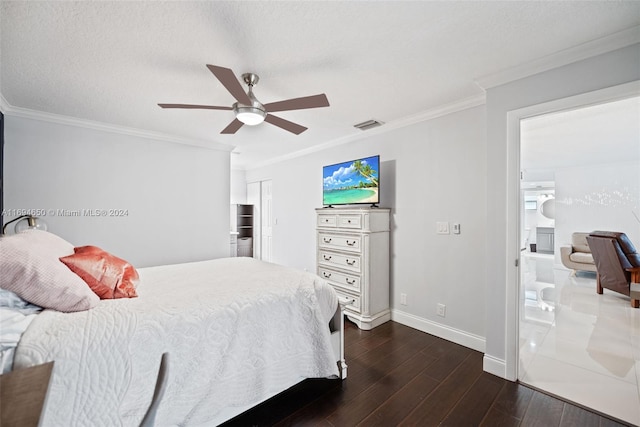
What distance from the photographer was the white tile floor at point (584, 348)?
6.19 feet

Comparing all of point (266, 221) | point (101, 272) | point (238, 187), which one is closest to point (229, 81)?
point (101, 272)

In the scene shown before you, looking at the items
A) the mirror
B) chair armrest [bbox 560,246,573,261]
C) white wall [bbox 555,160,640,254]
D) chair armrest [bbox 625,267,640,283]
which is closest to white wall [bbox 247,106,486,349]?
chair armrest [bbox 625,267,640,283]

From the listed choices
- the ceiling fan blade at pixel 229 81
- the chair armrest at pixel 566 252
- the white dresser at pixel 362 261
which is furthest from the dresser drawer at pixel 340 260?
the chair armrest at pixel 566 252

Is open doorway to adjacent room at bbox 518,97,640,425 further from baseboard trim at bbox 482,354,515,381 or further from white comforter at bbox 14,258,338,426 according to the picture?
white comforter at bbox 14,258,338,426

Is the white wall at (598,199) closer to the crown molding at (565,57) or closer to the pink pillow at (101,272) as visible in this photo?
the crown molding at (565,57)

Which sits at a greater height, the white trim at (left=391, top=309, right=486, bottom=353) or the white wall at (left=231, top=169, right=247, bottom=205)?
the white wall at (left=231, top=169, right=247, bottom=205)

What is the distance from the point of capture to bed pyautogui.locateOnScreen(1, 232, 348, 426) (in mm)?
1127

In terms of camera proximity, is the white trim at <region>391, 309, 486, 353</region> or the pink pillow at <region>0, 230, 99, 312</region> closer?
the pink pillow at <region>0, 230, 99, 312</region>

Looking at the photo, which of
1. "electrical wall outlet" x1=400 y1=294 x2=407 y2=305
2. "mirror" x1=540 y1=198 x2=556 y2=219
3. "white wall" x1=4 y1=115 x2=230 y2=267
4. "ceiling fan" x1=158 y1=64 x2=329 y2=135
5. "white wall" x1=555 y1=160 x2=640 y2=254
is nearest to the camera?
"ceiling fan" x1=158 y1=64 x2=329 y2=135

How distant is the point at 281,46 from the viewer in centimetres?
173

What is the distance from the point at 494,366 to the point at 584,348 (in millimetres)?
1138

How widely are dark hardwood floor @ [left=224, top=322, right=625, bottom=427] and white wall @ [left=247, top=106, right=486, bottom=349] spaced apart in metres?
0.55

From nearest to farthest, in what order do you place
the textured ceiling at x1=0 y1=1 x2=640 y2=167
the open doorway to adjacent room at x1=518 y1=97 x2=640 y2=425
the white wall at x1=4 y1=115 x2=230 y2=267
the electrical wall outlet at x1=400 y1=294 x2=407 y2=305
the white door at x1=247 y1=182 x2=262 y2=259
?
the textured ceiling at x1=0 y1=1 x2=640 y2=167 → the open doorway to adjacent room at x1=518 y1=97 x2=640 y2=425 → the white wall at x1=4 y1=115 x2=230 y2=267 → the electrical wall outlet at x1=400 y1=294 x2=407 y2=305 → the white door at x1=247 y1=182 x2=262 y2=259

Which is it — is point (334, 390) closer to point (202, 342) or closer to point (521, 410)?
point (202, 342)
